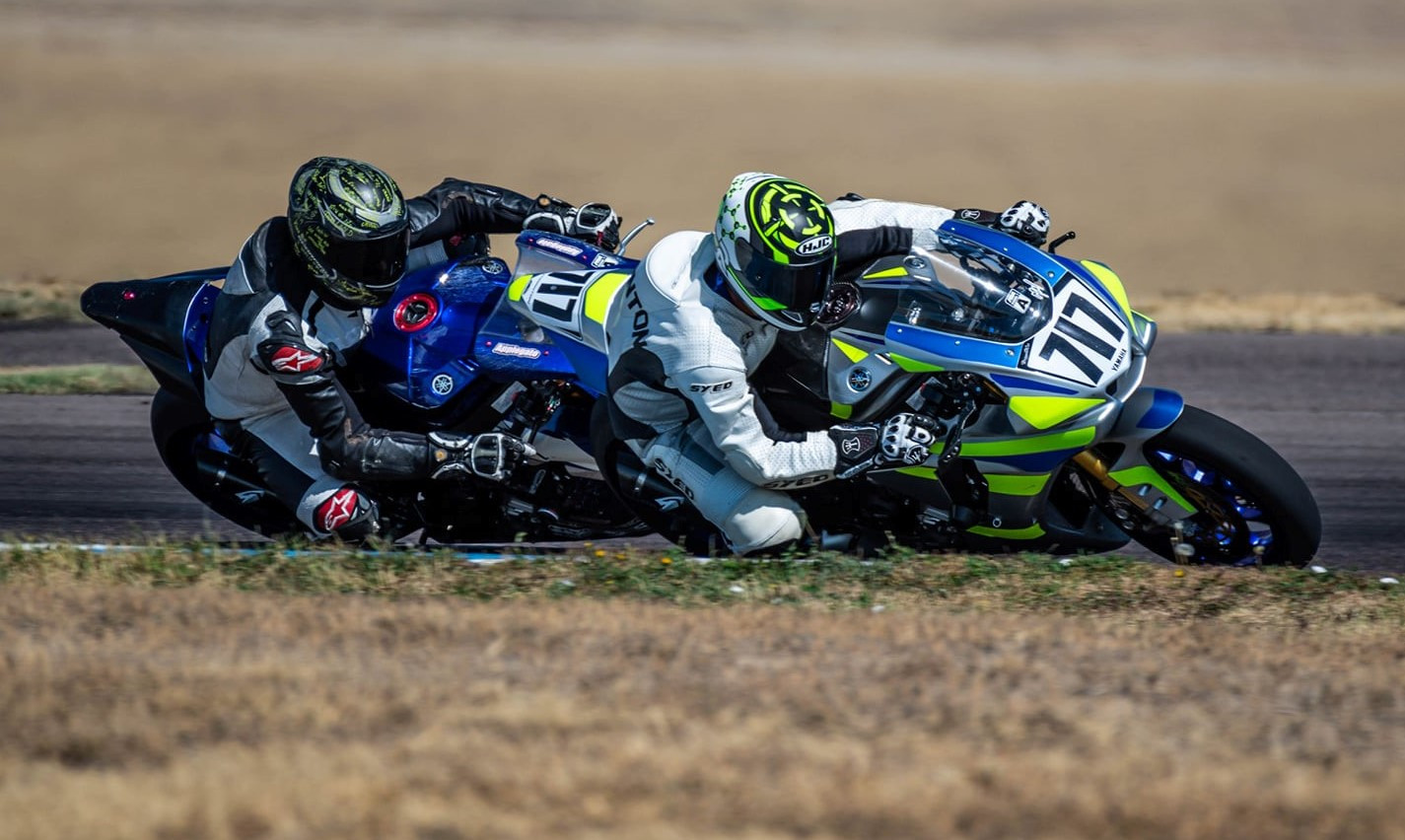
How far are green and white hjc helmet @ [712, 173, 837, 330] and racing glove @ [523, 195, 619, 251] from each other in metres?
1.29

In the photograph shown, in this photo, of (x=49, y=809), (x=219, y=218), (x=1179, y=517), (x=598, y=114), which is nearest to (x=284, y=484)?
(x=49, y=809)

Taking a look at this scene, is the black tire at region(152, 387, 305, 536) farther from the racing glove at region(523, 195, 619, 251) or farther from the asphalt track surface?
the racing glove at region(523, 195, 619, 251)

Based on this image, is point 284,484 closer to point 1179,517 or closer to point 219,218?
point 1179,517

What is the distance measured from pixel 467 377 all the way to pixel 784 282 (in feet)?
4.85

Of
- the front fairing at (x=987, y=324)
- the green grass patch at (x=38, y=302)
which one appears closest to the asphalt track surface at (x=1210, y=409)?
the green grass patch at (x=38, y=302)

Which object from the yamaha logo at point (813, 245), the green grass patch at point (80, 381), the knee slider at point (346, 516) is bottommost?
the knee slider at point (346, 516)

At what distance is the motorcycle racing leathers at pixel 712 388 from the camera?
5570mm

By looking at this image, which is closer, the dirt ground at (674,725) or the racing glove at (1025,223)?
the dirt ground at (674,725)

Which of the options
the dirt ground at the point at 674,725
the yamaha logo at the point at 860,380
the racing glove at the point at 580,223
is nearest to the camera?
the dirt ground at the point at 674,725

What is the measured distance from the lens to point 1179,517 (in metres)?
5.80

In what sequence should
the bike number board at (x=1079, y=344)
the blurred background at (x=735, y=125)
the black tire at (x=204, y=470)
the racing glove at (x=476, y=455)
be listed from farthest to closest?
the blurred background at (x=735, y=125) → the black tire at (x=204, y=470) → the racing glove at (x=476, y=455) → the bike number board at (x=1079, y=344)

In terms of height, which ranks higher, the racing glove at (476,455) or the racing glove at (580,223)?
the racing glove at (580,223)

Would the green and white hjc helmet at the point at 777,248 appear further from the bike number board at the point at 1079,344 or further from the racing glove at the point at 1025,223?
the racing glove at the point at 1025,223

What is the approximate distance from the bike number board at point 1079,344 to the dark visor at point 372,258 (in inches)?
92.7
